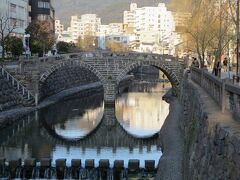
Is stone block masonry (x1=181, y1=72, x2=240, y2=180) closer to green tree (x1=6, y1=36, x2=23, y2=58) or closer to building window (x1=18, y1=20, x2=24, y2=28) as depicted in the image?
green tree (x1=6, y1=36, x2=23, y2=58)

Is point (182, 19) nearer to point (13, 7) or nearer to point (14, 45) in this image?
point (14, 45)

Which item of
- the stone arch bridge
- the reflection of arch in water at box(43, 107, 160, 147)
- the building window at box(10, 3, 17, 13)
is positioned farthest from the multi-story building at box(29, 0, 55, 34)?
the reflection of arch in water at box(43, 107, 160, 147)

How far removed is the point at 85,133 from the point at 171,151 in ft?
44.5

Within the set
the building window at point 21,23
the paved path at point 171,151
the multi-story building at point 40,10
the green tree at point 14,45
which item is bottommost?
the paved path at point 171,151

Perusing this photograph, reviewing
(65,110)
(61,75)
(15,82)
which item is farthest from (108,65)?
(61,75)

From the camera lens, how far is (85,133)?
4081cm

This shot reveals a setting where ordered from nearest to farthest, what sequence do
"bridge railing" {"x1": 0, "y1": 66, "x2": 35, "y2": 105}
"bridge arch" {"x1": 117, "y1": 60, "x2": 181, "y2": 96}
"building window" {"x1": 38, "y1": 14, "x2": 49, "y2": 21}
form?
"bridge railing" {"x1": 0, "y1": 66, "x2": 35, "y2": 105} → "bridge arch" {"x1": 117, "y1": 60, "x2": 181, "y2": 96} → "building window" {"x1": 38, "y1": 14, "x2": 49, "y2": 21}

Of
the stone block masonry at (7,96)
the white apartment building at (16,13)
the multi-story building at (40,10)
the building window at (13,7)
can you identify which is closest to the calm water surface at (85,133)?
the stone block masonry at (7,96)

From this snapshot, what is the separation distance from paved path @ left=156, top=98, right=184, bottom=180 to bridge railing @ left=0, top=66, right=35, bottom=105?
736 inches

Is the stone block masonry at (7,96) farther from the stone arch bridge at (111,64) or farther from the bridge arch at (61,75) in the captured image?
the stone arch bridge at (111,64)

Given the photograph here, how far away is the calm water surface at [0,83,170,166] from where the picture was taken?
1268 inches

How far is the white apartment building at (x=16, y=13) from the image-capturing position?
8000 cm

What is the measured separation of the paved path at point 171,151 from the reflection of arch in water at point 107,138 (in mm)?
1334

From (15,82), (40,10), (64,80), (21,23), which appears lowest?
(64,80)
